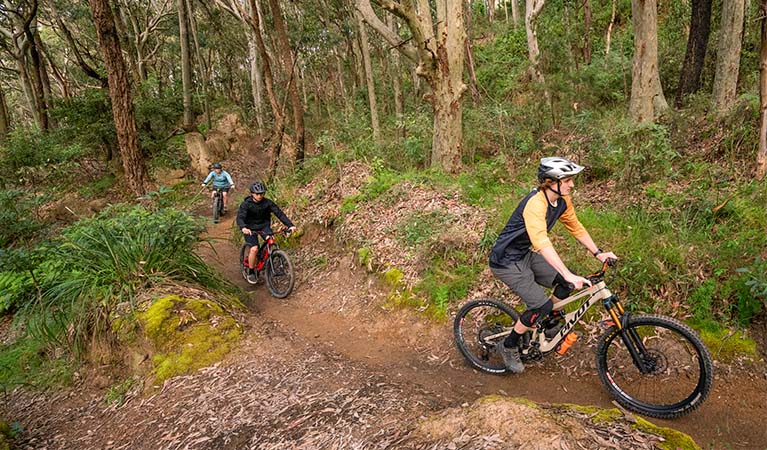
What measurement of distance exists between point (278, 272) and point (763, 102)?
26.2 feet

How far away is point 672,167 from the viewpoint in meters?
6.65

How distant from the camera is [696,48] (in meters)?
9.48

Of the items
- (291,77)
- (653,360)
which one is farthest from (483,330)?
(291,77)

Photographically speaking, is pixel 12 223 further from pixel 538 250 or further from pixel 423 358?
pixel 538 250

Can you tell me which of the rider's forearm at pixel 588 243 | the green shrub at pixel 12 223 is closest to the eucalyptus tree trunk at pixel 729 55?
the rider's forearm at pixel 588 243

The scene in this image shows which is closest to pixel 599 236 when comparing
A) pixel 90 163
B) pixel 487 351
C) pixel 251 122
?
pixel 487 351

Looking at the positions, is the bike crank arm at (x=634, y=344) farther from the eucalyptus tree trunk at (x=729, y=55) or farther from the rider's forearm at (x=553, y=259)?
the eucalyptus tree trunk at (x=729, y=55)

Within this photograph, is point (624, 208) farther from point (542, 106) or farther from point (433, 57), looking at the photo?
point (542, 106)

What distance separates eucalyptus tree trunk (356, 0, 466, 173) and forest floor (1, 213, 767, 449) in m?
4.74

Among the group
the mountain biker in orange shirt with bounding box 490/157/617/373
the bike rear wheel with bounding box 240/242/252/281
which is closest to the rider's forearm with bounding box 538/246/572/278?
the mountain biker in orange shirt with bounding box 490/157/617/373

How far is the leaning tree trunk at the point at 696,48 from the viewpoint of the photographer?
936cm

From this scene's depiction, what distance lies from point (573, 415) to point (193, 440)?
10.5ft

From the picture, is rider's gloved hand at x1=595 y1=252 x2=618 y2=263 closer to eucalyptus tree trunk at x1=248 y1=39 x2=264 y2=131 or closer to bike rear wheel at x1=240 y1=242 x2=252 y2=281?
bike rear wheel at x1=240 y1=242 x2=252 y2=281

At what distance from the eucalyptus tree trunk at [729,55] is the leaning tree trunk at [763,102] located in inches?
143
